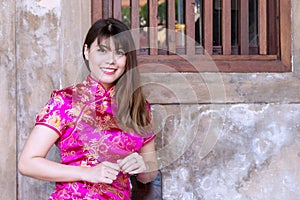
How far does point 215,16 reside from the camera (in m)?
3.51

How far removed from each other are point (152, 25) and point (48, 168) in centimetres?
96

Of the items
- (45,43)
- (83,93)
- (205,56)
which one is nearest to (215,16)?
(205,56)

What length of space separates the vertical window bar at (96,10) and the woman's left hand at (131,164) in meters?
0.84

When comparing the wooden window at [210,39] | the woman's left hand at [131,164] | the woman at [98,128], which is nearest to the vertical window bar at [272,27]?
the wooden window at [210,39]

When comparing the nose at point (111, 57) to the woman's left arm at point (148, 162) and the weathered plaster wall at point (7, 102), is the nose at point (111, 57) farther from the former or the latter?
the weathered plaster wall at point (7, 102)

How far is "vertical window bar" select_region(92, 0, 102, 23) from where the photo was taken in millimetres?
2641

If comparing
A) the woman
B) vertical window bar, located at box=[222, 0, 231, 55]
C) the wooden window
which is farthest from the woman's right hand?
vertical window bar, located at box=[222, 0, 231, 55]

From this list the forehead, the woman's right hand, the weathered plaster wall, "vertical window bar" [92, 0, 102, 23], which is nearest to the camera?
the woman's right hand

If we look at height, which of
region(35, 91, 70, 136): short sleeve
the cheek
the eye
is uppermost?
the eye

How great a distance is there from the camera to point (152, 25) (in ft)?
8.77

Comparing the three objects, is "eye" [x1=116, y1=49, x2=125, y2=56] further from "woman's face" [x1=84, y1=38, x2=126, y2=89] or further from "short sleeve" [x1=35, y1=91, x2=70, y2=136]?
"short sleeve" [x1=35, y1=91, x2=70, y2=136]

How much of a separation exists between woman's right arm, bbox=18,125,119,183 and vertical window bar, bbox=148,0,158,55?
A: 0.83m

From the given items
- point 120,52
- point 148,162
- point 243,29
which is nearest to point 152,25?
point 243,29

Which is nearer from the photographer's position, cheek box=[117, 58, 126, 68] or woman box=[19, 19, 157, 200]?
woman box=[19, 19, 157, 200]
